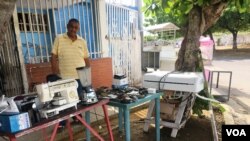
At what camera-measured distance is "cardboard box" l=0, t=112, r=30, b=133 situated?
1.93 metres

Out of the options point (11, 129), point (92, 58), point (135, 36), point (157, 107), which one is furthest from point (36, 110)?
point (135, 36)

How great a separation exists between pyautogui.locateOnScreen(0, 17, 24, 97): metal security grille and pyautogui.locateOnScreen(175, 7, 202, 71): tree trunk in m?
3.29

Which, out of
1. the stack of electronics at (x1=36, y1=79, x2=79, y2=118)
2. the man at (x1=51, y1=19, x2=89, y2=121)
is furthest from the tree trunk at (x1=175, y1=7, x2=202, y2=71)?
the stack of electronics at (x1=36, y1=79, x2=79, y2=118)

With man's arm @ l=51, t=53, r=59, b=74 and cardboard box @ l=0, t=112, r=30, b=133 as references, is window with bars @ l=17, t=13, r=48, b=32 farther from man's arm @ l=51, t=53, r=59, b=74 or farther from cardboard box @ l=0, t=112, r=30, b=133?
cardboard box @ l=0, t=112, r=30, b=133

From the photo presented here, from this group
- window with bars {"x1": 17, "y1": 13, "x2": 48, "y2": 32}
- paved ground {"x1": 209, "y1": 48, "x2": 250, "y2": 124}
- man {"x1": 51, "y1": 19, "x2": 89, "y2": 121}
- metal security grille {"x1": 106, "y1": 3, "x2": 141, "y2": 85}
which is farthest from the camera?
metal security grille {"x1": 106, "y1": 3, "x2": 141, "y2": 85}

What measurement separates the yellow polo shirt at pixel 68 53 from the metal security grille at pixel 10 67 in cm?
125

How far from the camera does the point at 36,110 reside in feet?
7.26

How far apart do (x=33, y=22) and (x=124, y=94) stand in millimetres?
2900

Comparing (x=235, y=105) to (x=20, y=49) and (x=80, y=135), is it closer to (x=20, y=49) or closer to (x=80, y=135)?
(x=80, y=135)

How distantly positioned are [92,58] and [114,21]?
61.9 inches

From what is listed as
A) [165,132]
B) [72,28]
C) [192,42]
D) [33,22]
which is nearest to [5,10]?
[72,28]

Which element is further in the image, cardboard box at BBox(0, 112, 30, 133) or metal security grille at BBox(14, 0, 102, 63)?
metal security grille at BBox(14, 0, 102, 63)

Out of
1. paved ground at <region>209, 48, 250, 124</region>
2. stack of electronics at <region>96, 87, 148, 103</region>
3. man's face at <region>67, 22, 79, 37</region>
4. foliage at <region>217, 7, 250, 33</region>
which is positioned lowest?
paved ground at <region>209, 48, 250, 124</region>

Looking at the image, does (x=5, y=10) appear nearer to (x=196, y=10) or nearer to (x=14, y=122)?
(x=14, y=122)
